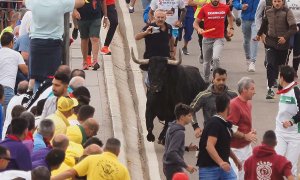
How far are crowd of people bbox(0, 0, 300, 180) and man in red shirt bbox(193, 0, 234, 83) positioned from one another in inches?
0.7

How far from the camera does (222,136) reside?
58.3ft

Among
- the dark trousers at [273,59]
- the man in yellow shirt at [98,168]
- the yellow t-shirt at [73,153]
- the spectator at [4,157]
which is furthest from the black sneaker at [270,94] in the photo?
the spectator at [4,157]

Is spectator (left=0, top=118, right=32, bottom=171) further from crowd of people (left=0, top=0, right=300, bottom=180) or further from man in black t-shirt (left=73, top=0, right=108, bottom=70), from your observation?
man in black t-shirt (left=73, top=0, right=108, bottom=70)

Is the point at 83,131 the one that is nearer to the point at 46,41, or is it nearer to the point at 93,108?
the point at 93,108

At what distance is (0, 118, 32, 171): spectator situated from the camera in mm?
15527

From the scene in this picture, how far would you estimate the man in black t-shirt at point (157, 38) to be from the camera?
23.5 m

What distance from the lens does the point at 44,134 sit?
16.6 m

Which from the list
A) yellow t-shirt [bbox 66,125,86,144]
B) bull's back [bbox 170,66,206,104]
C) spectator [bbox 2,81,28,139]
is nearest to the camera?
yellow t-shirt [bbox 66,125,86,144]

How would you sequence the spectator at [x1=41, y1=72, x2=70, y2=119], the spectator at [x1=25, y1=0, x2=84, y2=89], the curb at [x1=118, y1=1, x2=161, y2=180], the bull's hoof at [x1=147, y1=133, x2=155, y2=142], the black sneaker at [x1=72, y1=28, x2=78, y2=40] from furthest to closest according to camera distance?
the black sneaker at [x1=72, y1=28, x2=78, y2=40], the bull's hoof at [x1=147, y1=133, x2=155, y2=142], the curb at [x1=118, y1=1, x2=161, y2=180], the spectator at [x1=25, y1=0, x2=84, y2=89], the spectator at [x1=41, y1=72, x2=70, y2=119]

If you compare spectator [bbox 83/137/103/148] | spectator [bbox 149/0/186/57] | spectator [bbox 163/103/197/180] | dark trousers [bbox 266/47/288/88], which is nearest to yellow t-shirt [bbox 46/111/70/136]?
spectator [bbox 83/137/103/148]

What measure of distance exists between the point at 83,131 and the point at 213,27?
28.5 feet

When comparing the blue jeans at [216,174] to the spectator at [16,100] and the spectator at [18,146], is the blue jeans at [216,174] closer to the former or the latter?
the spectator at [18,146]

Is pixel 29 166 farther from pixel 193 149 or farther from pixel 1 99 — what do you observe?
pixel 193 149

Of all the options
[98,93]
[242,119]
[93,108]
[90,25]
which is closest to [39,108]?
[93,108]
